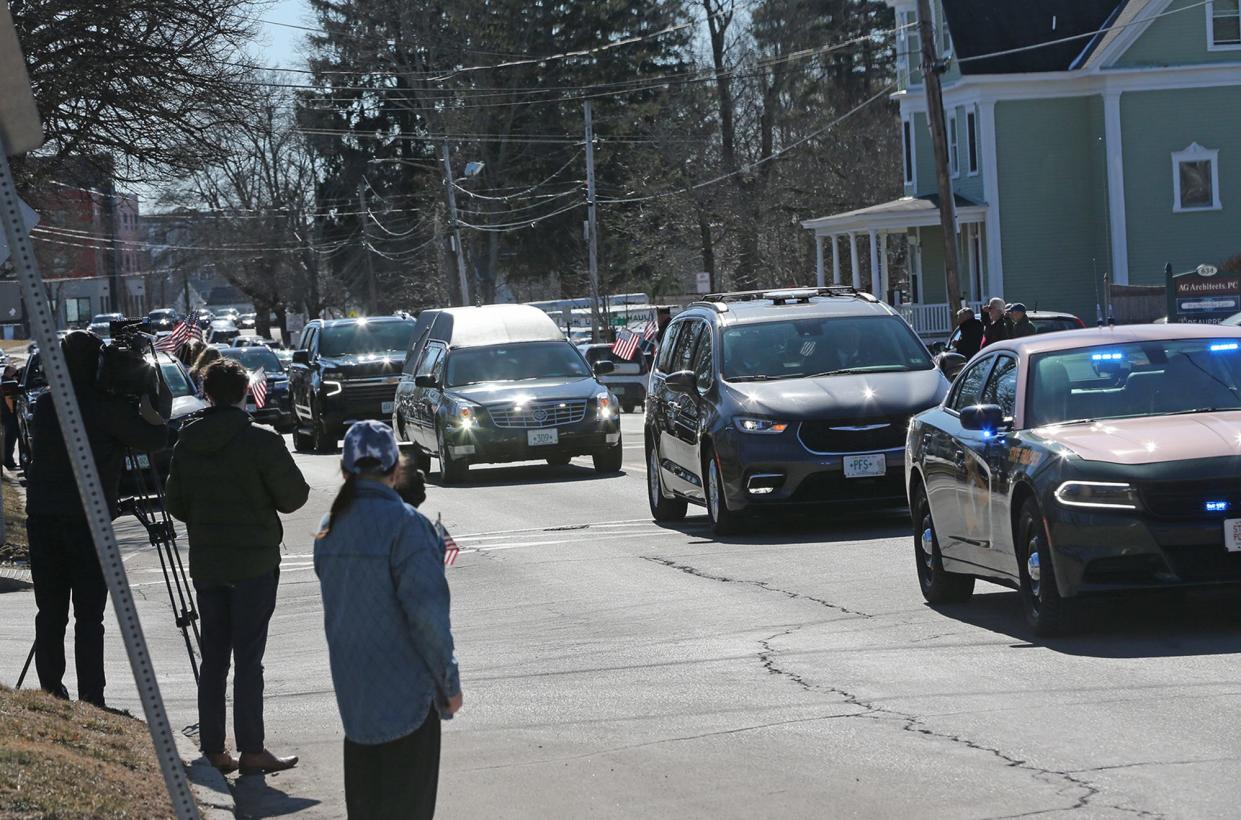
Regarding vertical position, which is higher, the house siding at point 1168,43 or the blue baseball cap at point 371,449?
the house siding at point 1168,43

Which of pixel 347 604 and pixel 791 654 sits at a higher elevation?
pixel 347 604

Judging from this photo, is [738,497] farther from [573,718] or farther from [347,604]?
[347,604]

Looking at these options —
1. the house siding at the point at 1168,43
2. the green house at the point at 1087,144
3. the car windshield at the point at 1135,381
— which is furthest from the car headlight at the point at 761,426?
the house siding at the point at 1168,43

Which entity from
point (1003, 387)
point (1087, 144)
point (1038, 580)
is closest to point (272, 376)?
point (1087, 144)

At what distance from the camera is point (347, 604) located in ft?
18.1

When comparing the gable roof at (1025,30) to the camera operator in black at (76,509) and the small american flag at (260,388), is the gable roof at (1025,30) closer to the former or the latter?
the small american flag at (260,388)

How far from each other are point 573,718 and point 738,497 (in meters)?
6.86

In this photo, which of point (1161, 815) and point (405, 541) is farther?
point (1161, 815)

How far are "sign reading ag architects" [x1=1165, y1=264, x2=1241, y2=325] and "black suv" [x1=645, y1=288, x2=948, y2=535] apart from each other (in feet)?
40.5

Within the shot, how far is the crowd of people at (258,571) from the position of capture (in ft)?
17.8

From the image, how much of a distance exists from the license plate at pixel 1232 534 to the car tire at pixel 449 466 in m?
15.3

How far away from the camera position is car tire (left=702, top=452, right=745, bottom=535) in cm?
1566

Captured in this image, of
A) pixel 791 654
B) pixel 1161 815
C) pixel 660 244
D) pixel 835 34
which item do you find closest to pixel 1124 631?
pixel 791 654

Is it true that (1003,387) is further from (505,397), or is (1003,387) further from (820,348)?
(505,397)
